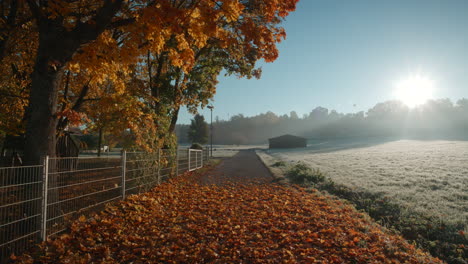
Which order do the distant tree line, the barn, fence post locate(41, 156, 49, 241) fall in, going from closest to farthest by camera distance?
1. fence post locate(41, 156, 49, 241)
2. the barn
3. the distant tree line

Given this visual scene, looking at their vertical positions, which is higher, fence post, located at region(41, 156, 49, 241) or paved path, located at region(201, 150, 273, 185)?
fence post, located at region(41, 156, 49, 241)

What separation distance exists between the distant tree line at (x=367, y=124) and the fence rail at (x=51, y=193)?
70298 mm

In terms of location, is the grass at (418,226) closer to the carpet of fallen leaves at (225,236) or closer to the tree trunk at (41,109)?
the carpet of fallen leaves at (225,236)

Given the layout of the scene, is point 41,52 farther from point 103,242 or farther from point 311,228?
point 311,228

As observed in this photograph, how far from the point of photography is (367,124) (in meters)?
118

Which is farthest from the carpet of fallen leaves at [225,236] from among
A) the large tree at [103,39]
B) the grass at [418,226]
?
the large tree at [103,39]

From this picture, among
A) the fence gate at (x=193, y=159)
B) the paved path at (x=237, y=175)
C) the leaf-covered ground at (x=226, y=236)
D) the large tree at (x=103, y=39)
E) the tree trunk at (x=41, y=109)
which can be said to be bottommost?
the paved path at (x=237, y=175)

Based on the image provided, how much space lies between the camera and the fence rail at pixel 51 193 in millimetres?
3596

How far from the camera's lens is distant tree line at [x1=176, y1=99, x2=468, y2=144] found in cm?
8981

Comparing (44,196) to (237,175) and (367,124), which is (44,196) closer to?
(237,175)

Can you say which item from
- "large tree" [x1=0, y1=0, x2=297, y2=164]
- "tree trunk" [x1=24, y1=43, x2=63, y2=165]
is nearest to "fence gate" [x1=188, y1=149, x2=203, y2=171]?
"large tree" [x1=0, y1=0, x2=297, y2=164]

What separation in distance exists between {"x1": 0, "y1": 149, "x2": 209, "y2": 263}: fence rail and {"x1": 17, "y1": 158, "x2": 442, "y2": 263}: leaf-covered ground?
0.86 ft

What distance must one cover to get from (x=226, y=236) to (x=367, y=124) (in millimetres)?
128354

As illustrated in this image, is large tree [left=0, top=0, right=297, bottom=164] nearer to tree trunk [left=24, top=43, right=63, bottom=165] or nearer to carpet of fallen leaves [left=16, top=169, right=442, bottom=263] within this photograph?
A: tree trunk [left=24, top=43, right=63, bottom=165]
